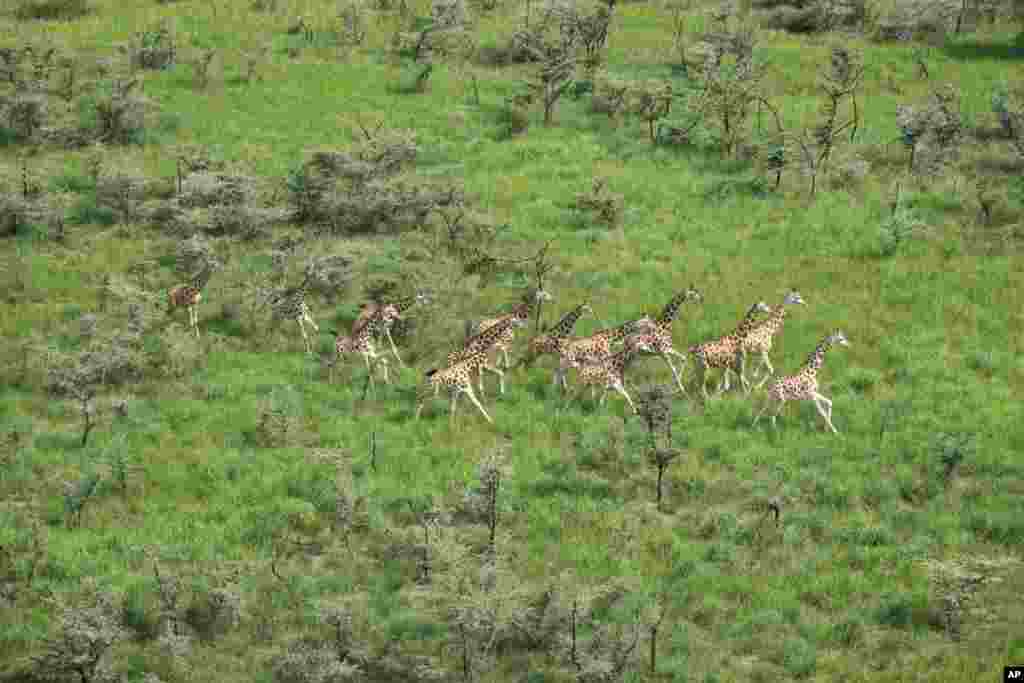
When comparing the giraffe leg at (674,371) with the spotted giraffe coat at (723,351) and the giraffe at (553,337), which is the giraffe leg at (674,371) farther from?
the giraffe at (553,337)

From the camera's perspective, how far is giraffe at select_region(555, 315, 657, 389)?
22.1 meters

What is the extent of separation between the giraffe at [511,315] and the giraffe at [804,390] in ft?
14.3

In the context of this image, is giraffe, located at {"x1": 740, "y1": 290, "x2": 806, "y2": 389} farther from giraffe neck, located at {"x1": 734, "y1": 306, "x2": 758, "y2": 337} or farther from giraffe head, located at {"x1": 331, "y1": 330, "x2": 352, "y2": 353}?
giraffe head, located at {"x1": 331, "y1": 330, "x2": 352, "y2": 353}

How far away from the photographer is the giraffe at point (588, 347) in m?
22.1

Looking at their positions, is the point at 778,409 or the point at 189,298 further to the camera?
the point at 189,298

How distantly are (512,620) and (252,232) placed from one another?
524 inches

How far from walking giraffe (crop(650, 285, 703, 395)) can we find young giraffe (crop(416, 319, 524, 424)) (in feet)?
8.50

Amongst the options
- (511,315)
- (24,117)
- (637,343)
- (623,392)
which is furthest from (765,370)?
(24,117)

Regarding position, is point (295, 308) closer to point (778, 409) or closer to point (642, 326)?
point (642, 326)

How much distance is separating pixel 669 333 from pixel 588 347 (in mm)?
1878

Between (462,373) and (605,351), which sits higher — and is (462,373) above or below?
below

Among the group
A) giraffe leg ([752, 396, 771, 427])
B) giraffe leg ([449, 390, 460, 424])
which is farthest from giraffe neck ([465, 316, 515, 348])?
giraffe leg ([752, 396, 771, 427])

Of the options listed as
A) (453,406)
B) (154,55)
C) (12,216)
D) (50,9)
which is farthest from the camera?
(50,9)

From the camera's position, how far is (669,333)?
76.6ft
